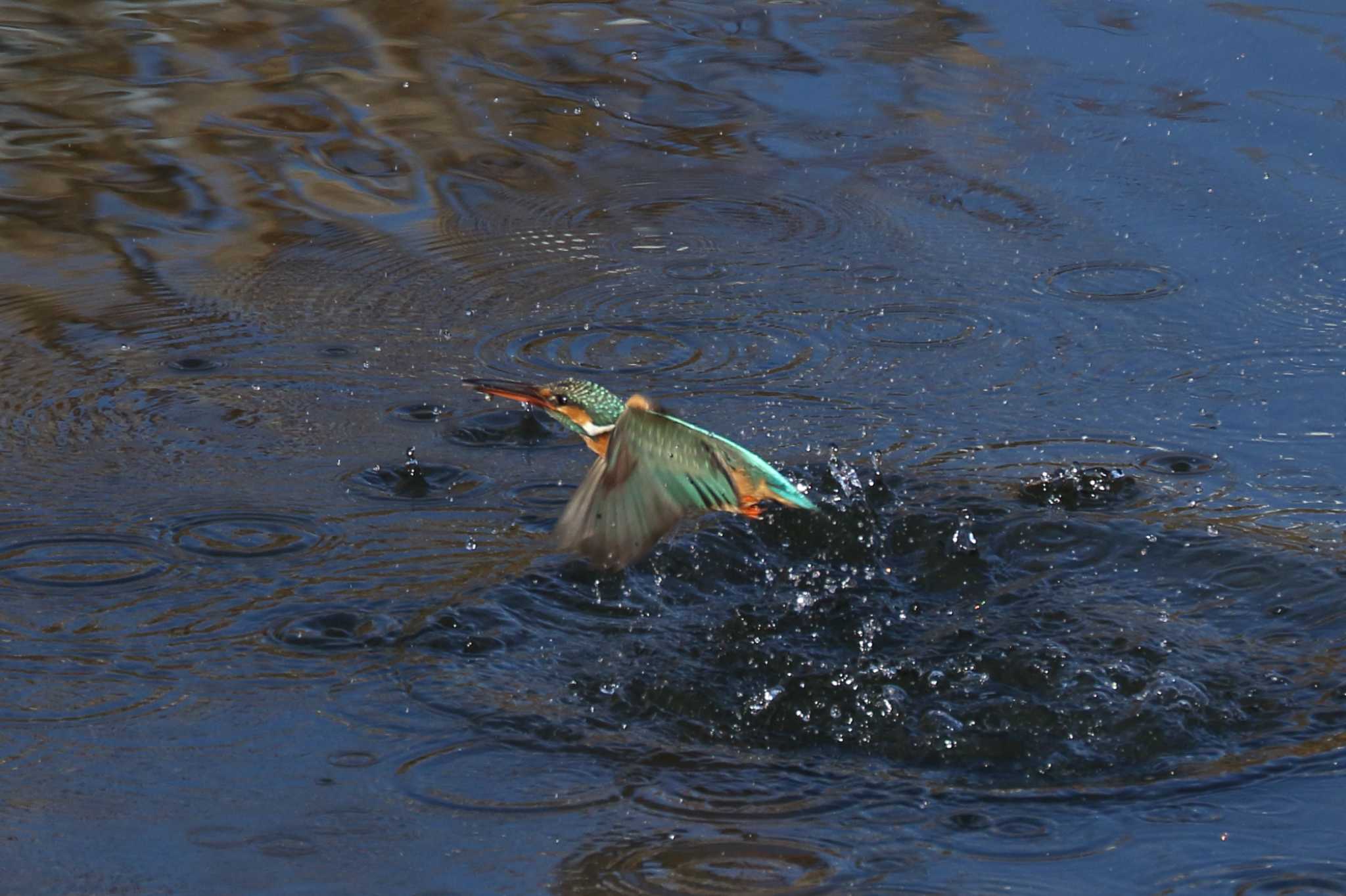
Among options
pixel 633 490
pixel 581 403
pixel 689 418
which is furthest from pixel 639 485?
pixel 689 418

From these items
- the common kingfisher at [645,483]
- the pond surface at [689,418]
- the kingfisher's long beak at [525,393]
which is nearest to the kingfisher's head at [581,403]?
the kingfisher's long beak at [525,393]

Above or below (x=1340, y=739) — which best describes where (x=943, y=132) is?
above

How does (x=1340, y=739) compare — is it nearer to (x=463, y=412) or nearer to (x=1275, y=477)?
(x=1275, y=477)

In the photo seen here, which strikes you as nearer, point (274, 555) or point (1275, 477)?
point (274, 555)

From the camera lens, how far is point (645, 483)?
10.2 feet

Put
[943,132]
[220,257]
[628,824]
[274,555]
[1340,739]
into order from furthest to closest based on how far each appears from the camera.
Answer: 1. [943,132]
2. [220,257]
3. [274,555]
4. [1340,739]
5. [628,824]

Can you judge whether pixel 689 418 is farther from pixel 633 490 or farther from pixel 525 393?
pixel 633 490

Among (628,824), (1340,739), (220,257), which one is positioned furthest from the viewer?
(220,257)

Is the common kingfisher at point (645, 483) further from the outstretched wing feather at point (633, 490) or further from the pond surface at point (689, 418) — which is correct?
the pond surface at point (689, 418)

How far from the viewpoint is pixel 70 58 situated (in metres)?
6.26

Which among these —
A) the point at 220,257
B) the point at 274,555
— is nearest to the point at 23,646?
the point at 274,555

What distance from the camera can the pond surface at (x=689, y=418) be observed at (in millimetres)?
2766

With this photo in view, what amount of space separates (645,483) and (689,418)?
3.66 feet

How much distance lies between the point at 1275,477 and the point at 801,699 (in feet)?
4.61
